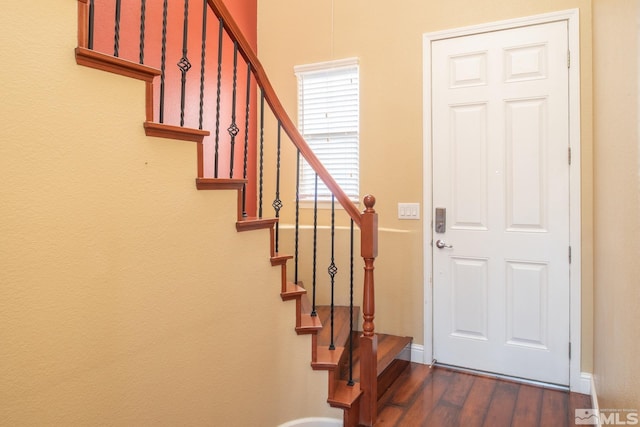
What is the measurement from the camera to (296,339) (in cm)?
215

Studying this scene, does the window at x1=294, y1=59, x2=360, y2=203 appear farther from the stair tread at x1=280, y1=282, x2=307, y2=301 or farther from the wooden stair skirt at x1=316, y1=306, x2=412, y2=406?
the stair tread at x1=280, y1=282, x2=307, y2=301

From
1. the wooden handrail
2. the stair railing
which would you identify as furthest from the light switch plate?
the wooden handrail

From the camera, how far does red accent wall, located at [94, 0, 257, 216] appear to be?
92.4 inches

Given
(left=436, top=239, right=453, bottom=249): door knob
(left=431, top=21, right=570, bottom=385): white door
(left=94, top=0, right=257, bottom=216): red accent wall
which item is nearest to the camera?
(left=94, top=0, right=257, bottom=216): red accent wall

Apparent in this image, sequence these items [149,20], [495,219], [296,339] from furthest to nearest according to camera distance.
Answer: [495,219]
[149,20]
[296,339]

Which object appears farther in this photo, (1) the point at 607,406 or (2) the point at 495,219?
(2) the point at 495,219

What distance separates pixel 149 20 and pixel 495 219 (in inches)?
105

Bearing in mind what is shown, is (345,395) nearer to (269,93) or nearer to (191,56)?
(269,93)

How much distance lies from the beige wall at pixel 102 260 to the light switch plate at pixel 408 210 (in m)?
1.51

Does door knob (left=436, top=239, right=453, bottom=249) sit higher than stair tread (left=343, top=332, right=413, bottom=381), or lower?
higher

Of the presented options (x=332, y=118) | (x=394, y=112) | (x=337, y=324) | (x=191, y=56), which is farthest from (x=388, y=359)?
(x=191, y=56)

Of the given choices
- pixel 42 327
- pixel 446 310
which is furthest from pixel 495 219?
pixel 42 327

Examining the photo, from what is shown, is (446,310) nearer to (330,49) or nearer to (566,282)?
(566,282)

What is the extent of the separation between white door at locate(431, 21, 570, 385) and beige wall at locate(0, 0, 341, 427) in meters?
1.67
